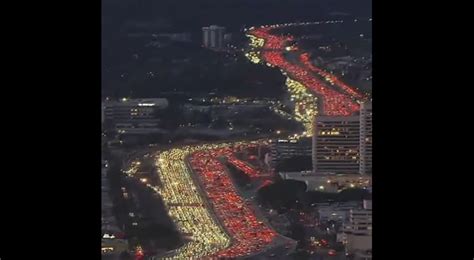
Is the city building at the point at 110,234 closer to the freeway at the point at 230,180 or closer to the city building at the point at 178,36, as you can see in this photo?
the freeway at the point at 230,180

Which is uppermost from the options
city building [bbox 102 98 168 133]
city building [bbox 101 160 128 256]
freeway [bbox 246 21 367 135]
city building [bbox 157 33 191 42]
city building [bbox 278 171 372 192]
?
city building [bbox 157 33 191 42]

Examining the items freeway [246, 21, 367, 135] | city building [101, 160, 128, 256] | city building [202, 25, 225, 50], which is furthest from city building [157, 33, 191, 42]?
city building [101, 160, 128, 256]

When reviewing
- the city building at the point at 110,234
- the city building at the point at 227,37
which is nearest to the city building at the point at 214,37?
the city building at the point at 227,37

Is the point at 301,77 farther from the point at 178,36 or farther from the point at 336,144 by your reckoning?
the point at 336,144

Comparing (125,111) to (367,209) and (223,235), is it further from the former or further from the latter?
(367,209)

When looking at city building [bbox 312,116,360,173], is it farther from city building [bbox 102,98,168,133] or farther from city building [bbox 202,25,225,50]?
city building [bbox 202,25,225,50]
